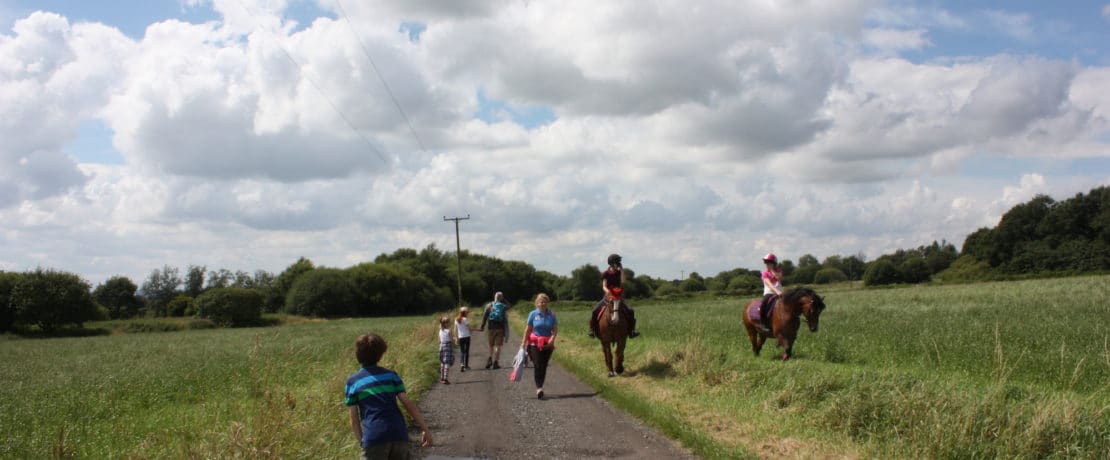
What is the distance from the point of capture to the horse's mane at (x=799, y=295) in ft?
40.7

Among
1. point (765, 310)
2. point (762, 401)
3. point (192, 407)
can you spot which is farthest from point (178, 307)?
point (762, 401)

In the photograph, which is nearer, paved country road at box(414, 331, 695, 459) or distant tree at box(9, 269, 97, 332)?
paved country road at box(414, 331, 695, 459)

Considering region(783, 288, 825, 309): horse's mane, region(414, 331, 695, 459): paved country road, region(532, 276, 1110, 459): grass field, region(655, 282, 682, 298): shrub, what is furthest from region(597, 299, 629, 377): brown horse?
region(655, 282, 682, 298): shrub

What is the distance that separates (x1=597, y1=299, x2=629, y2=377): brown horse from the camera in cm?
1384

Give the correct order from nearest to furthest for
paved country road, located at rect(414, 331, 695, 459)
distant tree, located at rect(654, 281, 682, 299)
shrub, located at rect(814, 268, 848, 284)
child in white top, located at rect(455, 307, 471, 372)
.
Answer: paved country road, located at rect(414, 331, 695, 459), child in white top, located at rect(455, 307, 471, 372), distant tree, located at rect(654, 281, 682, 299), shrub, located at rect(814, 268, 848, 284)

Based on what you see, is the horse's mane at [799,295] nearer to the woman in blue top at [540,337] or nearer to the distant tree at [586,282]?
the woman in blue top at [540,337]

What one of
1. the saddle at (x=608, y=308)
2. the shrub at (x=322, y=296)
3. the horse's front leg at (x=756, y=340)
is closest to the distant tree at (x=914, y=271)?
the shrub at (x=322, y=296)

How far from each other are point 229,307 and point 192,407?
7313 cm

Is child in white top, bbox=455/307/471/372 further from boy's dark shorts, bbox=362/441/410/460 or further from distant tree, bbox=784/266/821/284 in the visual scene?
distant tree, bbox=784/266/821/284

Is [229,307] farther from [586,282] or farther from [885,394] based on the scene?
[885,394]

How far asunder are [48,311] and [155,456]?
250 ft

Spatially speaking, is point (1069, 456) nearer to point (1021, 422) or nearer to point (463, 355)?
point (1021, 422)

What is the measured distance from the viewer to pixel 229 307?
261ft

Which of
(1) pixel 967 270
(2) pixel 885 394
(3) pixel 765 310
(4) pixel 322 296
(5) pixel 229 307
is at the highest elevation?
(4) pixel 322 296
